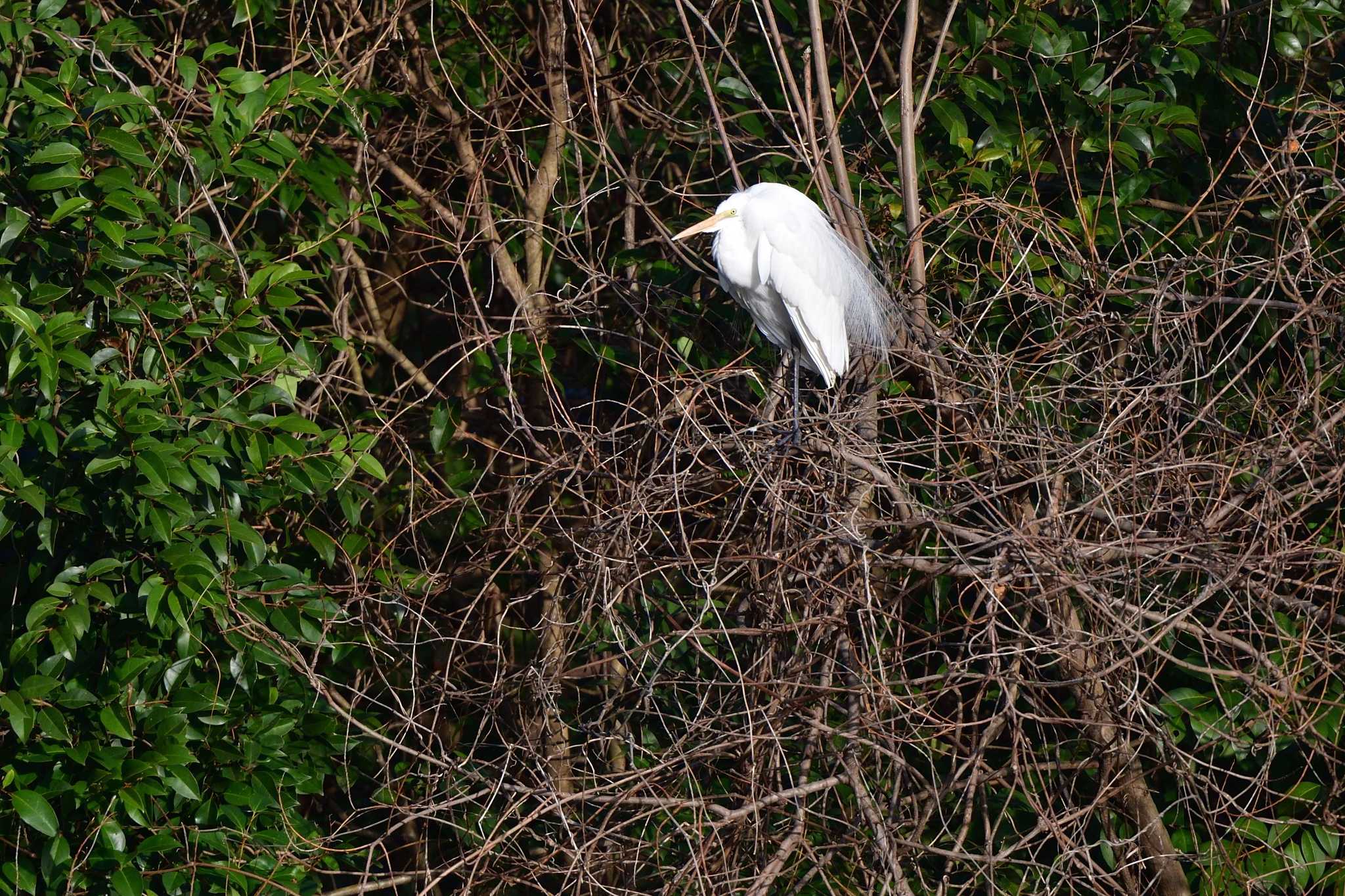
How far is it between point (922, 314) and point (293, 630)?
1.36 metres

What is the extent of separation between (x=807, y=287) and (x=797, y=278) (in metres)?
0.04

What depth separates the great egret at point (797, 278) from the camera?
110 inches

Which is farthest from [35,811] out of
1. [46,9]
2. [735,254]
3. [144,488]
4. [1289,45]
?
[1289,45]

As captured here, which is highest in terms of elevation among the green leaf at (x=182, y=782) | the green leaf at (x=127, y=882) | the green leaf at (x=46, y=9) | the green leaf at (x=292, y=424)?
the green leaf at (x=46, y=9)

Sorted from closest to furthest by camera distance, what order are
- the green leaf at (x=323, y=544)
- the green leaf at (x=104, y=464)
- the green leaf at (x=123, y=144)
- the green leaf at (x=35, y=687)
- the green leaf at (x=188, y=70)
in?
1. the green leaf at (x=104, y=464)
2. the green leaf at (x=35, y=687)
3. the green leaf at (x=123, y=144)
4. the green leaf at (x=188, y=70)
5. the green leaf at (x=323, y=544)

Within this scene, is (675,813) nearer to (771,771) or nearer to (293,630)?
(771,771)

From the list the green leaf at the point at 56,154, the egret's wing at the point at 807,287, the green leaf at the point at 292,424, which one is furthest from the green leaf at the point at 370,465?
the egret's wing at the point at 807,287

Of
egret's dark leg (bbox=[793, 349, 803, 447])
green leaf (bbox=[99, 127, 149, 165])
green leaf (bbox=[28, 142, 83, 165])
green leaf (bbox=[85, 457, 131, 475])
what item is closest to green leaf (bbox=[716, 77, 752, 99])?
egret's dark leg (bbox=[793, 349, 803, 447])

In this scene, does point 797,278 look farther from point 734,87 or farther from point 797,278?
point 734,87

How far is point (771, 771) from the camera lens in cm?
229

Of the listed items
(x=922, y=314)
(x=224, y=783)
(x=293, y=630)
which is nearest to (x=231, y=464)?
(x=293, y=630)

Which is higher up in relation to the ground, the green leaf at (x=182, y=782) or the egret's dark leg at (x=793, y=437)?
the egret's dark leg at (x=793, y=437)

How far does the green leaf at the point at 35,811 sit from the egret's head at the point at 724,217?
162 cm

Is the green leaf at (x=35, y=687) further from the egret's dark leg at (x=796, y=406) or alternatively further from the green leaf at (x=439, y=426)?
the egret's dark leg at (x=796, y=406)
